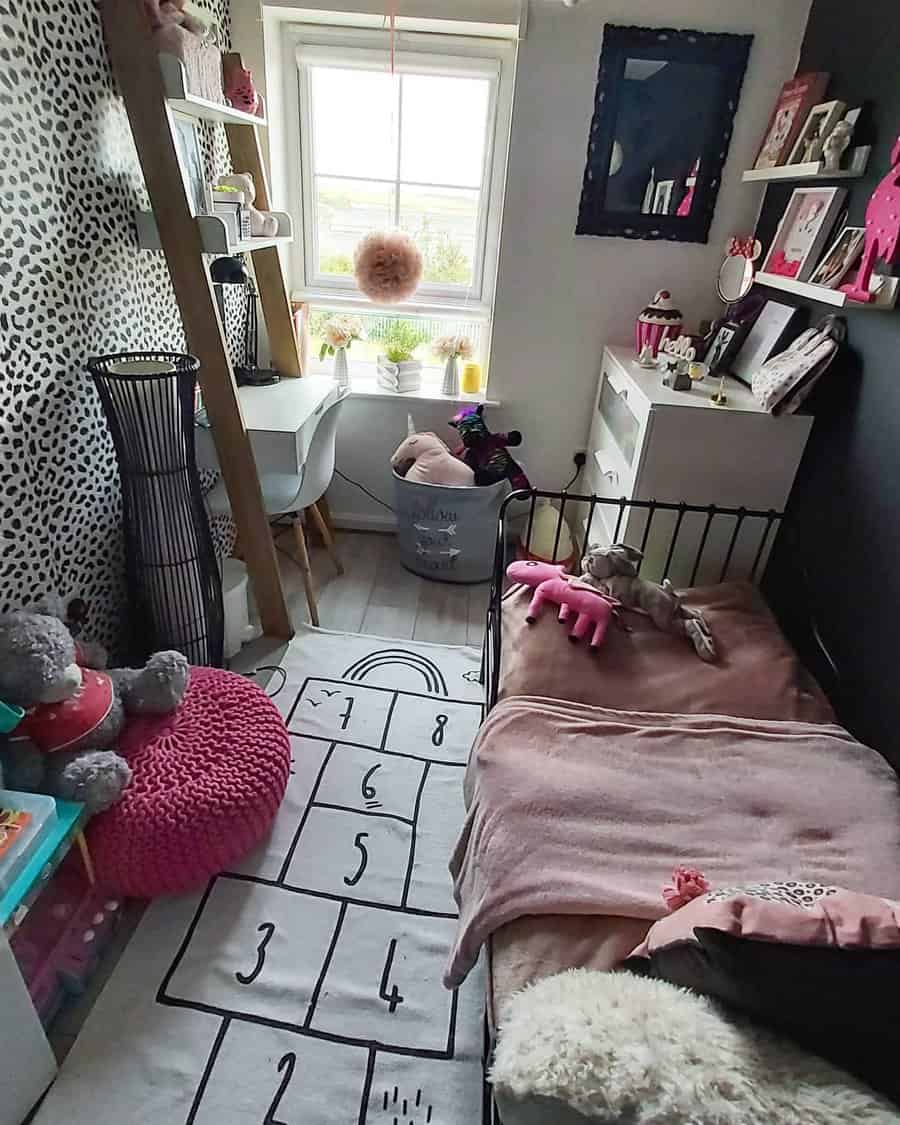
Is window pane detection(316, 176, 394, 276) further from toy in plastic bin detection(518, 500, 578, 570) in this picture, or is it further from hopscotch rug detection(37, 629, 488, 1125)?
hopscotch rug detection(37, 629, 488, 1125)

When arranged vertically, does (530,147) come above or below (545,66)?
below

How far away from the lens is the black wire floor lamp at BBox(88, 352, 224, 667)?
1.64 m

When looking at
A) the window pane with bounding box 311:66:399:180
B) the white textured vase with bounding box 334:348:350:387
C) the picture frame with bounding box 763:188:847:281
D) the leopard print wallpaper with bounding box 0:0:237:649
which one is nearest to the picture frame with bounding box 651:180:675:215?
the picture frame with bounding box 763:188:847:281

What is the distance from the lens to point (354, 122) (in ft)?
8.47

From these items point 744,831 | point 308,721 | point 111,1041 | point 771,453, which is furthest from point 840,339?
point 111,1041

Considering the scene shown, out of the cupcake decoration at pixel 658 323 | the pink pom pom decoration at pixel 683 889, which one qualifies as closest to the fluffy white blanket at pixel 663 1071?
the pink pom pom decoration at pixel 683 889

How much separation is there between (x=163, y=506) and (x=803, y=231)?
6.21 ft

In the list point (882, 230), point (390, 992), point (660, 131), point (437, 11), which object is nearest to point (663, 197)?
point (660, 131)

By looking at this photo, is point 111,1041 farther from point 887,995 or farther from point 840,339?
point 840,339

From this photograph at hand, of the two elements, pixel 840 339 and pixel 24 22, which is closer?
pixel 24 22

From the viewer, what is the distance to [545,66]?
7.39 ft

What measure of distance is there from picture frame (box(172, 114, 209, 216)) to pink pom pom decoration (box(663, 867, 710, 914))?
183 cm

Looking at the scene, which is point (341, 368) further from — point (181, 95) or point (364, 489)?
point (181, 95)

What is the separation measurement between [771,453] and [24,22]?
6.54 feet
